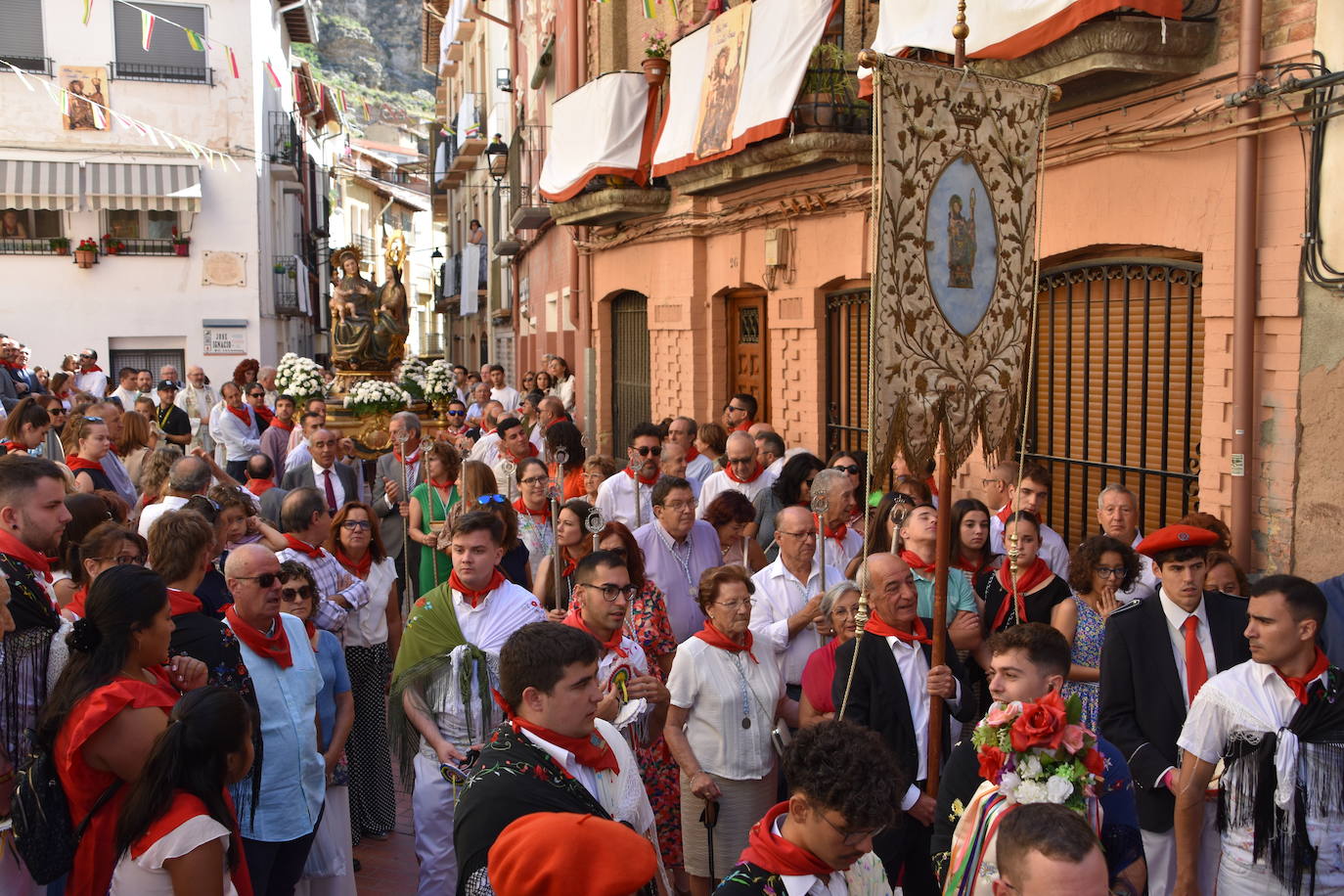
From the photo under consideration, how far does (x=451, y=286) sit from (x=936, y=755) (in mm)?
39756

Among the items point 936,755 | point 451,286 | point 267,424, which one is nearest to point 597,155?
point 267,424

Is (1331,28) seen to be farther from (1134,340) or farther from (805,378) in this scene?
(805,378)

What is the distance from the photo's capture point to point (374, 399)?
14.4 m

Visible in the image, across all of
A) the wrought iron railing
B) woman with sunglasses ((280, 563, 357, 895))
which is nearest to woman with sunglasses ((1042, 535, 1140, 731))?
woman with sunglasses ((280, 563, 357, 895))

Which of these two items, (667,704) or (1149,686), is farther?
(667,704)

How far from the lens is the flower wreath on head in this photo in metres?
3.25

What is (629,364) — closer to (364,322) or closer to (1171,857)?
(364,322)

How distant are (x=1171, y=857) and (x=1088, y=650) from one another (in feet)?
3.23

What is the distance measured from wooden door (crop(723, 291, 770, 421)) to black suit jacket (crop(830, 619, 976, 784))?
8914mm

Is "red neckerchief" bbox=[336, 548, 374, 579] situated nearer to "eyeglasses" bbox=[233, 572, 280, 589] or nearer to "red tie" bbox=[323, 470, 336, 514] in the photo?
"eyeglasses" bbox=[233, 572, 280, 589]

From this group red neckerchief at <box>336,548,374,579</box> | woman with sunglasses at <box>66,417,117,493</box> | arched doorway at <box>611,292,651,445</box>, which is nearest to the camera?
red neckerchief at <box>336,548,374,579</box>

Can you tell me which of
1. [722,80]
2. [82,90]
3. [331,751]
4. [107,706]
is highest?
[82,90]

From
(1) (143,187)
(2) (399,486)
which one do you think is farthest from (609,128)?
(1) (143,187)

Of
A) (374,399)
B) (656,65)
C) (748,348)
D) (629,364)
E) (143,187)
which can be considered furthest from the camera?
(143,187)
